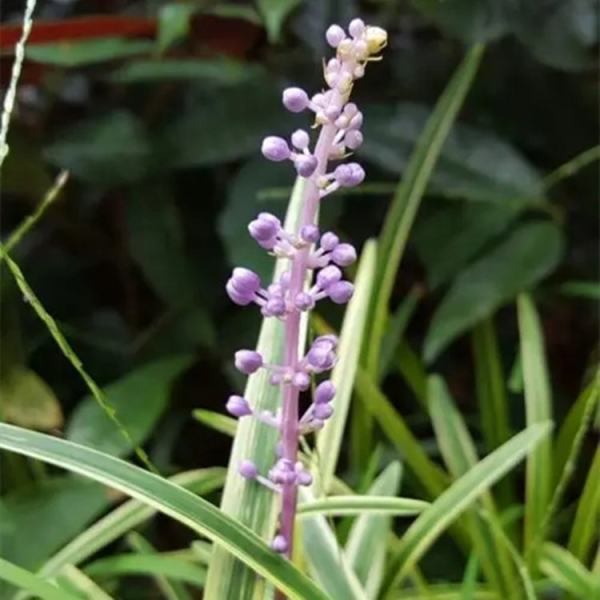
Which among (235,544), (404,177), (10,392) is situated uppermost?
(404,177)

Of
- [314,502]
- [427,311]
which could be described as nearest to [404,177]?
[427,311]

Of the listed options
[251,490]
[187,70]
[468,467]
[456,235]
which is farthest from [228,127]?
[251,490]

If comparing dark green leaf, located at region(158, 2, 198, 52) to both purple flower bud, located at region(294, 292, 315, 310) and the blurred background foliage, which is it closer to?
the blurred background foliage

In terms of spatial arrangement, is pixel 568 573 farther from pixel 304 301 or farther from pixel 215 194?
pixel 215 194

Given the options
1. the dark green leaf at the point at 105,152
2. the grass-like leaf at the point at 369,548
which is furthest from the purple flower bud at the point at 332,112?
the dark green leaf at the point at 105,152

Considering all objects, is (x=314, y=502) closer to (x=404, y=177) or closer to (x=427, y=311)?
(x=404, y=177)

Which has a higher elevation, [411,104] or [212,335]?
[411,104]
